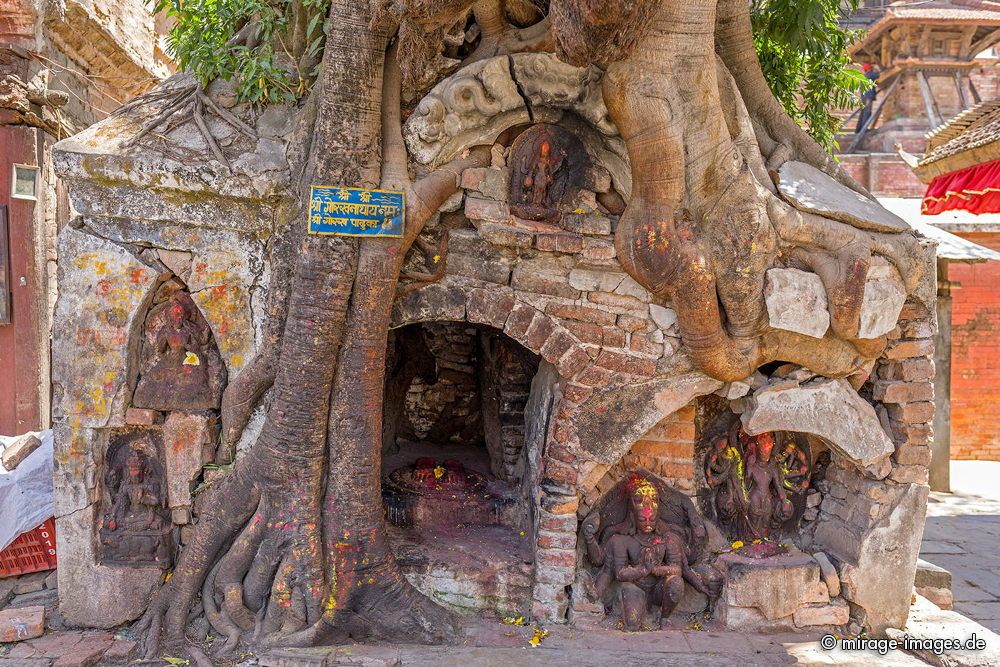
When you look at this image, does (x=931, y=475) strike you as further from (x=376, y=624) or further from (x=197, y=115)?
(x=197, y=115)

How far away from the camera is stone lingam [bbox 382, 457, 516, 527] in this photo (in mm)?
5336

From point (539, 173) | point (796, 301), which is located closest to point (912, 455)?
point (796, 301)

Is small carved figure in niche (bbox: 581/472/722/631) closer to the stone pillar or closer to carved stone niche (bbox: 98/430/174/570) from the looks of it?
carved stone niche (bbox: 98/430/174/570)

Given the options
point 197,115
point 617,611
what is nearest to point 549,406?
point 617,611

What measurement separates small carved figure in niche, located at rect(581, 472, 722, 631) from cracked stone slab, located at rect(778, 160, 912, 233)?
1.97 metres

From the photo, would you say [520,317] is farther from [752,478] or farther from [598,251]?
[752,478]

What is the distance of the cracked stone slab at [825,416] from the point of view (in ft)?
14.9

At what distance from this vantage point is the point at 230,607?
424cm

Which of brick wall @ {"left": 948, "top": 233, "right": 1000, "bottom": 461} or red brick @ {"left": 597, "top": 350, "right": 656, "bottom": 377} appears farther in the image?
brick wall @ {"left": 948, "top": 233, "right": 1000, "bottom": 461}

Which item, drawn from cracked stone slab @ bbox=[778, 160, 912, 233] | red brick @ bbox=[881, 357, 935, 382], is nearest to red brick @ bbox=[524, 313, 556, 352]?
cracked stone slab @ bbox=[778, 160, 912, 233]

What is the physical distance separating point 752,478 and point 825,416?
673mm

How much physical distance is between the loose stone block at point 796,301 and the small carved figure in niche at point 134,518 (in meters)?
3.82

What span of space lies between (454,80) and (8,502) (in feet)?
13.2

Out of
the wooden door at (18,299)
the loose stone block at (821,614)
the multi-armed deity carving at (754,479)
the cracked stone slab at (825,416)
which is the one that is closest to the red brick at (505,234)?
the cracked stone slab at (825,416)
